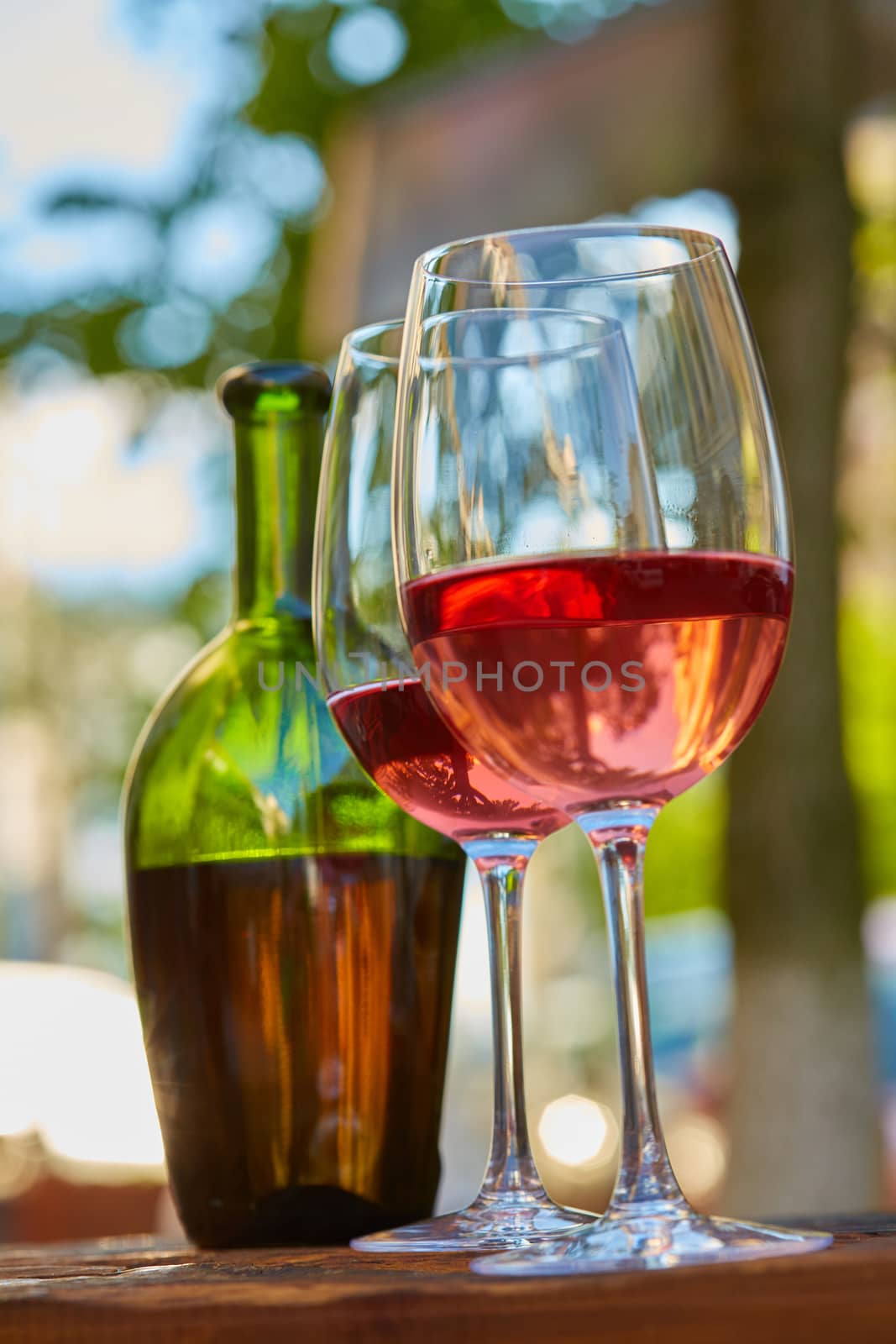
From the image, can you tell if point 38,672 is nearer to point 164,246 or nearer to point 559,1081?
point 559,1081

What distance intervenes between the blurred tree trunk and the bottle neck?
2.63 meters

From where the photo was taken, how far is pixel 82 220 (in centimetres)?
Result: 427

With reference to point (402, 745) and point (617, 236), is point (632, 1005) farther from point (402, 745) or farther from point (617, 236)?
point (617, 236)

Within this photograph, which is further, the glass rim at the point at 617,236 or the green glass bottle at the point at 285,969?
the green glass bottle at the point at 285,969

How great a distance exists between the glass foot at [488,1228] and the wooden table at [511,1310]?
0.18 metres

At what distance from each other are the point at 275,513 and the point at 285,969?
1.13 ft

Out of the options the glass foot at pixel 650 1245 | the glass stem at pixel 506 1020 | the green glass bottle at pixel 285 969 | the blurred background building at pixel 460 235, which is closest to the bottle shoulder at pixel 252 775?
the green glass bottle at pixel 285 969

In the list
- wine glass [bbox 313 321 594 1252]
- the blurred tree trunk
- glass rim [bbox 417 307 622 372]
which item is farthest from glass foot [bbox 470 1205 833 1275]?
the blurred tree trunk

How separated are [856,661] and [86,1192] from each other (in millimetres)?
9250

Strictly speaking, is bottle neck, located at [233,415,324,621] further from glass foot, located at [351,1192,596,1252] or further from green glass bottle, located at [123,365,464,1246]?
glass foot, located at [351,1192,596,1252]

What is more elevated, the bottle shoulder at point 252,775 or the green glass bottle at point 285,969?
the bottle shoulder at point 252,775

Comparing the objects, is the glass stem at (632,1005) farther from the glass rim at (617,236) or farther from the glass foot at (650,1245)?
the glass rim at (617,236)

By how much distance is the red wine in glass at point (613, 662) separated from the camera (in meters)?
0.76

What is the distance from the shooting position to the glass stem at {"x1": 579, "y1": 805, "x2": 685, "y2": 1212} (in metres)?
0.72
